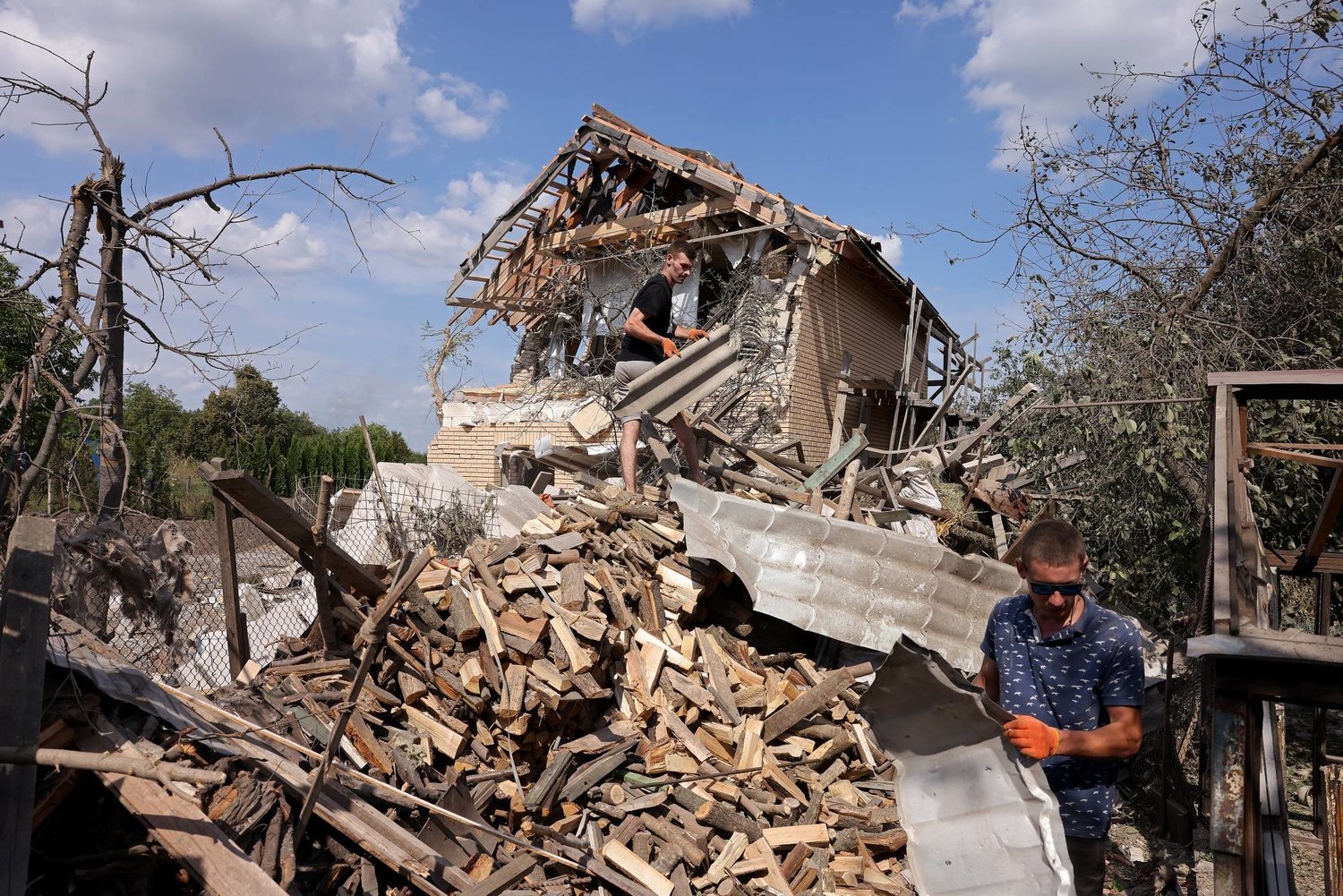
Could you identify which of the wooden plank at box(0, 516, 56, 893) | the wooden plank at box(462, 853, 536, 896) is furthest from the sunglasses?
the wooden plank at box(0, 516, 56, 893)

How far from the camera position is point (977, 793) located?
2631mm

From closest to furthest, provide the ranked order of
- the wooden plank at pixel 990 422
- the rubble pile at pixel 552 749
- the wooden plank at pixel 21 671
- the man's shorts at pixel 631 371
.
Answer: the wooden plank at pixel 21 671
the rubble pile at pixel 552 749
the man's shorts at pixel 631 371
the wooden plank at pixel 990 422

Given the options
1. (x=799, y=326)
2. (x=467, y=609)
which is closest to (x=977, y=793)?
(x=467, y=609)

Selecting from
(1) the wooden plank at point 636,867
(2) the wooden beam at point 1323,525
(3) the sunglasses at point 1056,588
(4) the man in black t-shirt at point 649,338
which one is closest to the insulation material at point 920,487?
(4) the man in black t-shirt at point 649,338

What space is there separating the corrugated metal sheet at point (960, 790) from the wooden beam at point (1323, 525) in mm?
2898

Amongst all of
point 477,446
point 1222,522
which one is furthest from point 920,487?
point 477,446

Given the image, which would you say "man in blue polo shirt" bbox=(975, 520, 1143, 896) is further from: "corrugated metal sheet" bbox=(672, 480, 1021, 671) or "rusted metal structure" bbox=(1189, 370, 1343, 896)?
"corrugated metal sheet" bbox=(672, 480, 1021, 671)

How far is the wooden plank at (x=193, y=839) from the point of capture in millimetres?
3186

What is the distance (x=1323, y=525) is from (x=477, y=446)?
549 inches

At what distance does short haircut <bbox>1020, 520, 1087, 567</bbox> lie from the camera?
9.57ft

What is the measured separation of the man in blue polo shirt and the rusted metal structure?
263 millimetres

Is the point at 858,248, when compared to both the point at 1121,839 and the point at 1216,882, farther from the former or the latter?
the point at 1216,882

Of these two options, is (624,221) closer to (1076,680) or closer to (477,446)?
(477,446)

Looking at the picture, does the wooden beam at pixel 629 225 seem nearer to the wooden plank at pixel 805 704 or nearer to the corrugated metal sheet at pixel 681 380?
the corrugated metal sheet at pixel 681 380
